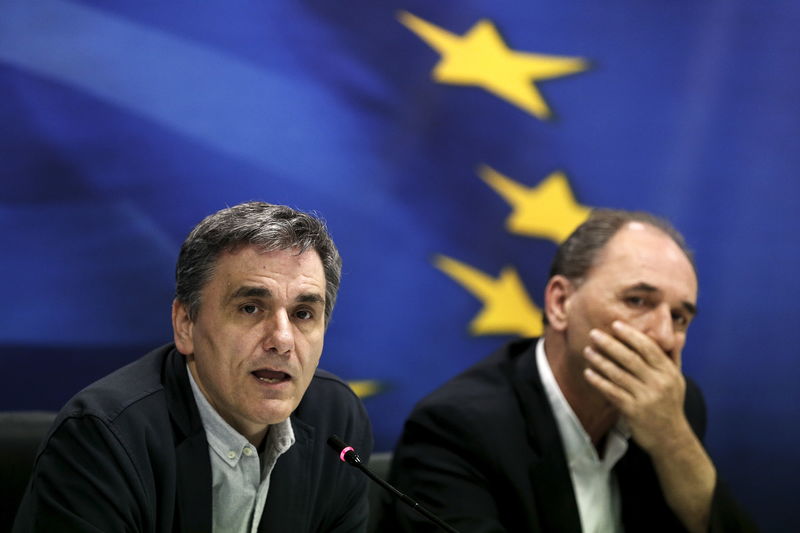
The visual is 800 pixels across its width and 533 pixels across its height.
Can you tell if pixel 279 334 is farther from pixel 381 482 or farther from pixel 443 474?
pixel 443 474

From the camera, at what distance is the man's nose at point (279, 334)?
1662mm

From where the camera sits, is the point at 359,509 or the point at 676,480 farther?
the point at 676,480

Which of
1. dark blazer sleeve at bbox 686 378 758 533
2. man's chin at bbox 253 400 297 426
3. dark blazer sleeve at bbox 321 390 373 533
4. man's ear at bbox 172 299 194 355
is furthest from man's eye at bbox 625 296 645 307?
man's ear at bbox 172 299 194 355

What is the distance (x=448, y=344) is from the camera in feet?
8.82

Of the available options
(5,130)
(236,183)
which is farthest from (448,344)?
(5,130)

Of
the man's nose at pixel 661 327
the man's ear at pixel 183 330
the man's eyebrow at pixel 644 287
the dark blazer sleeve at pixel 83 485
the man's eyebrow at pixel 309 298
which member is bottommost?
the dark blazer sleeve at pixel 83 485

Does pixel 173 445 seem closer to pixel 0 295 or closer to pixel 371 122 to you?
pixel 0 295

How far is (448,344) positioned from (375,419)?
0.29 metres

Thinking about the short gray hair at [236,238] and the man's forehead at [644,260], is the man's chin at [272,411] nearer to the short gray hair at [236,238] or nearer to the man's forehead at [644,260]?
the short gray hair at [236,238]

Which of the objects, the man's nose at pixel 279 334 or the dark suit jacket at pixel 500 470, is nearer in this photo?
the man's nose at pixel 279 334

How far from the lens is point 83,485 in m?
1.51

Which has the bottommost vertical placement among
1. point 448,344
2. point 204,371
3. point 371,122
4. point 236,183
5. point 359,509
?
point 359,509

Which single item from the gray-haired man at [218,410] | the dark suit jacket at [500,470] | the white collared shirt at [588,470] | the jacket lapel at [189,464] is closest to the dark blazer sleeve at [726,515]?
the dark suit jacket at [500,470]

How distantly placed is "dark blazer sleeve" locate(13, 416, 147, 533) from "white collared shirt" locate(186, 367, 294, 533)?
7.5 inches
